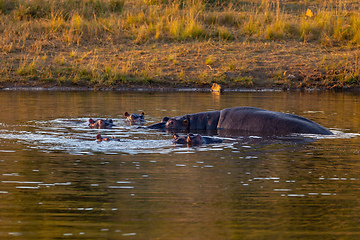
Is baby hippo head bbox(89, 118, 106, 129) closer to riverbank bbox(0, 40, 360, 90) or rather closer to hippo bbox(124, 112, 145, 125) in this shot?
hippo bbox(124, 112, 145, 125)

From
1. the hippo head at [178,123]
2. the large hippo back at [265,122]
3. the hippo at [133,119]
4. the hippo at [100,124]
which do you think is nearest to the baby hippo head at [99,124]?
the hippo at [100,124]

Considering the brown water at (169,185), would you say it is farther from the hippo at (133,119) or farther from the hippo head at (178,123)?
the hippo head at (178,123)

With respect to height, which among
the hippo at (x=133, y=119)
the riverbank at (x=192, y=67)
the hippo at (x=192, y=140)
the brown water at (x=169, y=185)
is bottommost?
the brown water at (x=169, y=185)

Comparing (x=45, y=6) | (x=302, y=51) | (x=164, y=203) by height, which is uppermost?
(x=45, y=6)

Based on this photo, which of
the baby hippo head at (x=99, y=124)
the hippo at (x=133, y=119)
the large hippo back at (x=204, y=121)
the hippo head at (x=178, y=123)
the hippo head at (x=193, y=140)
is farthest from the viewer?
the hippo at (x=133, y=119)

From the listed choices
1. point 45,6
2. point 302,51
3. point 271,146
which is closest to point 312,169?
point 271,146

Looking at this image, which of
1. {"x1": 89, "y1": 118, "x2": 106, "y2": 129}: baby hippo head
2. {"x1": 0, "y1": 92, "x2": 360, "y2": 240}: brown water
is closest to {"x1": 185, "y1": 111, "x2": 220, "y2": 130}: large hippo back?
{"x1": 0, "y1": 92, "x2": 360, "y2": 240}: brown water

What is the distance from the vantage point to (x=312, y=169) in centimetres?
700

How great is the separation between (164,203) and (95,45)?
58.1ft

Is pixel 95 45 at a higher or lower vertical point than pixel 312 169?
higher

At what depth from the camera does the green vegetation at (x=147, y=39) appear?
65.5 feet

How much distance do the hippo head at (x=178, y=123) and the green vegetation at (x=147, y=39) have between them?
8.63m

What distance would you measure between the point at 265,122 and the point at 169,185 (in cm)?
469

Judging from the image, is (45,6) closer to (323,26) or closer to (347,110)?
(323,26)
